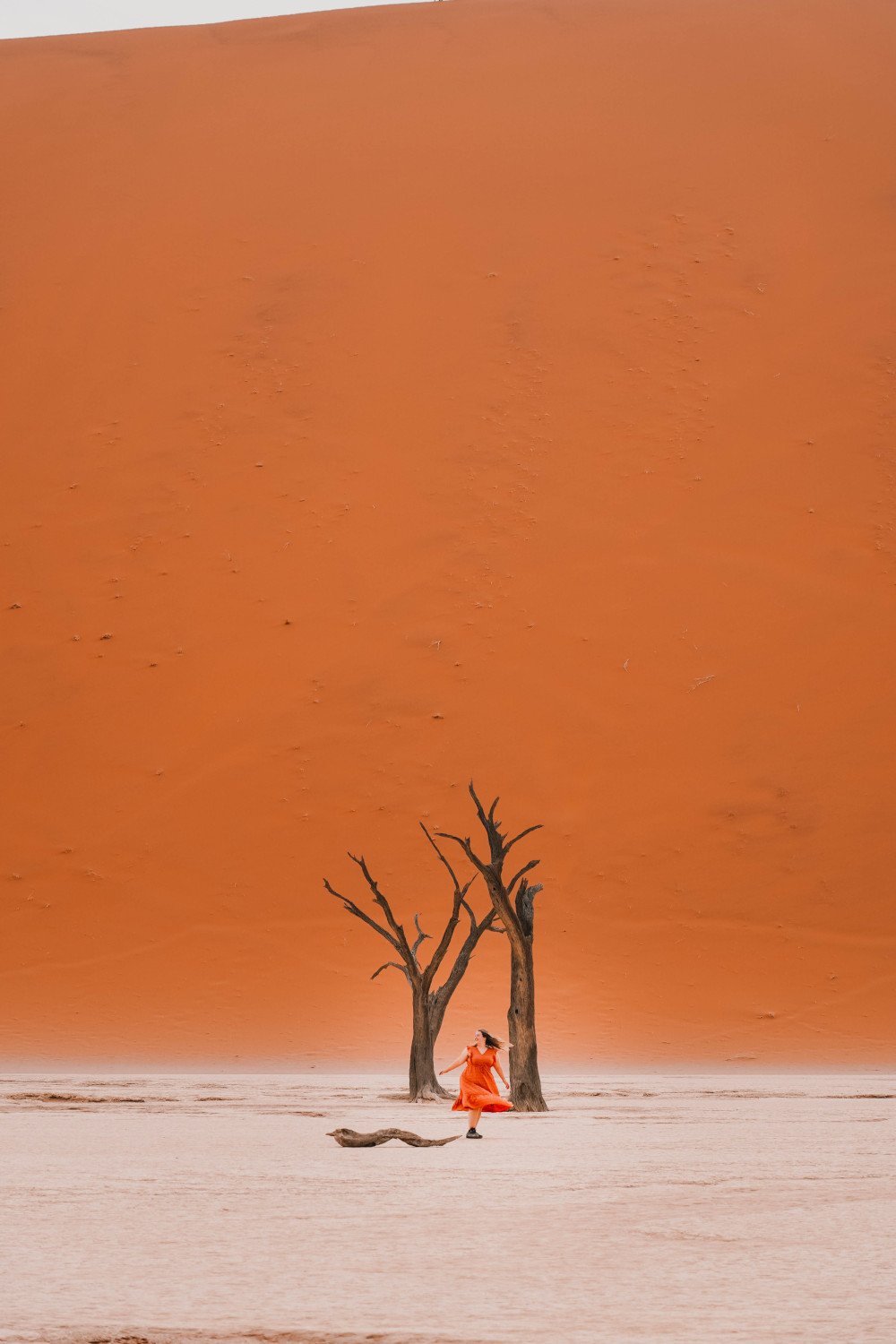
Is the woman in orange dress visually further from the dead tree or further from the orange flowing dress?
the dead tree

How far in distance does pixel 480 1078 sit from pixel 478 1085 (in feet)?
0.19

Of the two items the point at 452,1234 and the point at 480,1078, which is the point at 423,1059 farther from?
the point at 452,1234

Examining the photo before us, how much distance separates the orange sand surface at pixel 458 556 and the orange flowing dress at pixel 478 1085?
8.82 meters

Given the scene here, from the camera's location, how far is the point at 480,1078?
10.8 meters

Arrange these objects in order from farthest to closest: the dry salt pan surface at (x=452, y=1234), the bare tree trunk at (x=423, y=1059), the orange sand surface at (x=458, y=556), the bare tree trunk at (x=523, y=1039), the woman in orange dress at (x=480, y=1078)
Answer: the orange sand surface at (x=458, y=556) < the bare tree trunk at (x=423, y=1059) < the bare tree trunk at (x=523, y=1039) < the woman in orange dress at (x=480, y=1078) < the dry salt pan surface at (x=452, y=1234)

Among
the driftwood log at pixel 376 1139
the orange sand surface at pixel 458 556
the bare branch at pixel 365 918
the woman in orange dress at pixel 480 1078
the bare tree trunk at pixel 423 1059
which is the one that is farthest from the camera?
the orange sand surface at pixel 458 556

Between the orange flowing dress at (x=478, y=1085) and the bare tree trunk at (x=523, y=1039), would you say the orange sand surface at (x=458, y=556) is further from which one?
the orange flowing dress at (x=478, y=1085)

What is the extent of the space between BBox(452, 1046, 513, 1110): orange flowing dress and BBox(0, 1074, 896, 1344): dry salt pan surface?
0.78 feet

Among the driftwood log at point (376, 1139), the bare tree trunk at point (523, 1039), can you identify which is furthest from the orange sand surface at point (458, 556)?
the driftwood log at point (376, 1139)

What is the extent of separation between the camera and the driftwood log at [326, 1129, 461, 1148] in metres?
8.62

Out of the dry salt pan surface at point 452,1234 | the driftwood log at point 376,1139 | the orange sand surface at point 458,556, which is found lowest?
the dry salt pan surface at point 452,1234

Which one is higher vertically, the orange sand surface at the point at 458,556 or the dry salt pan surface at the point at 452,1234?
the orange sand surface at the point at 458,556

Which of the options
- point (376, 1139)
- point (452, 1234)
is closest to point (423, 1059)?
point (376, 1139)

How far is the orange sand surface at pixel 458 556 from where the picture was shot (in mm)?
21016
